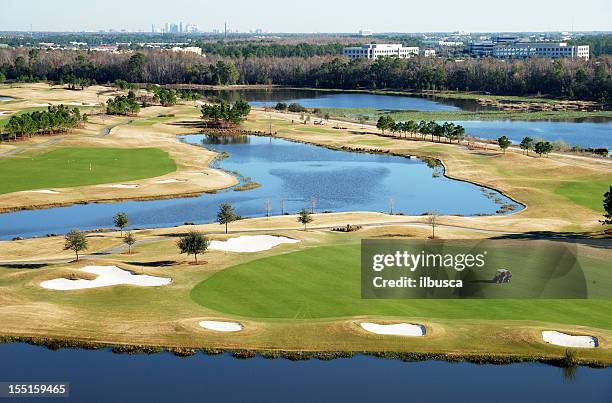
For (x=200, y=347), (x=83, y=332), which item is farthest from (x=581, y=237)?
(x=83, y=332)

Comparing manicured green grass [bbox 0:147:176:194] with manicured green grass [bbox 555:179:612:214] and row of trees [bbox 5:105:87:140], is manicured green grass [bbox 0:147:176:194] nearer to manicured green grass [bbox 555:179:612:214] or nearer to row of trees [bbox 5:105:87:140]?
row of trees [bbox 5:105:87:140]

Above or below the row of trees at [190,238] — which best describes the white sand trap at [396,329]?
below

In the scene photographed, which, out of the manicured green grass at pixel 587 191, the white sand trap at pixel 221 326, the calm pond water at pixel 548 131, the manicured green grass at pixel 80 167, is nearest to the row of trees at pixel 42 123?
the manicured green grass at pixel 80 167

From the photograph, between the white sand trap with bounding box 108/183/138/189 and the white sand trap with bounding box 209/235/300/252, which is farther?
the white sand trap with bounding box 108/183/138/189

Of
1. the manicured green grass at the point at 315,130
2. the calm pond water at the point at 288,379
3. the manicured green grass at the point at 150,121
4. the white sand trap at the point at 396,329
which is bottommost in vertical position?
the calm pond water at the point at 288,379

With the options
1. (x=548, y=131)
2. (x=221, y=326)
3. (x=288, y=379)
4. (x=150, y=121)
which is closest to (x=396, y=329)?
(x=288, y=379)

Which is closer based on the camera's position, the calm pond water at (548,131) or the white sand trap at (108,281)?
the white sand trap at (108,281)

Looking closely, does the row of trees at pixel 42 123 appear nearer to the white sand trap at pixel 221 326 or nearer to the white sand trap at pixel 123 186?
the white sand trap at pixel 123 186

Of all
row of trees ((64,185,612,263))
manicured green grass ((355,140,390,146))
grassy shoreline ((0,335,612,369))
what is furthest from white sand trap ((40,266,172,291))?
manicured green grass ((355,140,390,146))
